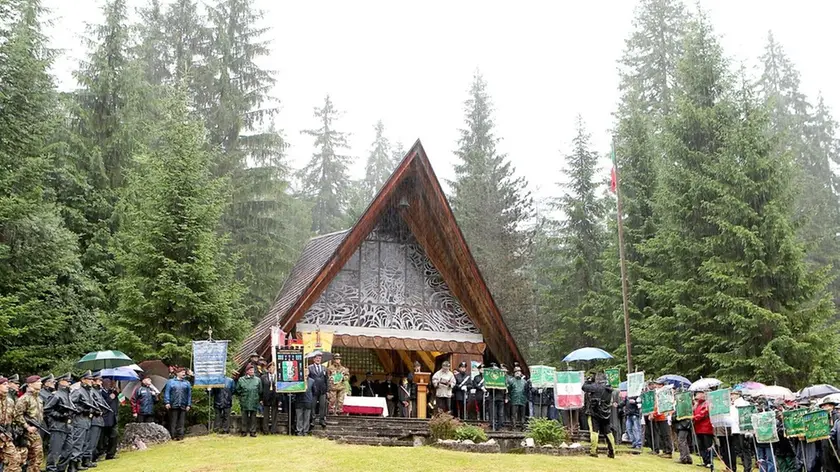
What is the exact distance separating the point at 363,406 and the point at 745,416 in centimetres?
802

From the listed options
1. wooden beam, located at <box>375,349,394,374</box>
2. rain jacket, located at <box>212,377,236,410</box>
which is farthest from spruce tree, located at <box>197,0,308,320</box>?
rain jacket, located at <box>212,377,236,410</box>

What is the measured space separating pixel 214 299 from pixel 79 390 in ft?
18.2

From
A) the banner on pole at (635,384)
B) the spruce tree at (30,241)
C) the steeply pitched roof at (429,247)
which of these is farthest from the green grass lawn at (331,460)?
the steeply pitched roof at (429,247)

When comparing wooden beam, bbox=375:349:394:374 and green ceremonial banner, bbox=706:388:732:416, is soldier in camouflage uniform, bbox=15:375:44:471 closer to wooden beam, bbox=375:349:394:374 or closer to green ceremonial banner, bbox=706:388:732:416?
green ceremonial banner, bbox=706:388:732:416

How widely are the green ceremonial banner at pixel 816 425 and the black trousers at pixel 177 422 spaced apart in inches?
410

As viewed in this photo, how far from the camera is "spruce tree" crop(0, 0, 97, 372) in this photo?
15.5m

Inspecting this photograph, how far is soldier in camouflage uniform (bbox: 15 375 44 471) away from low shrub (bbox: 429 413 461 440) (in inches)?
242

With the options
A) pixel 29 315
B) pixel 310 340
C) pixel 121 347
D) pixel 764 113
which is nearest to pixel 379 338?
pixel 310 340

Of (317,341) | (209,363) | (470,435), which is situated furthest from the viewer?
(317,341)

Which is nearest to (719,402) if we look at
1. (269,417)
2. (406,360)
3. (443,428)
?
(443,428)

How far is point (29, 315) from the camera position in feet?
50.3

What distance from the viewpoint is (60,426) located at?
10633mm

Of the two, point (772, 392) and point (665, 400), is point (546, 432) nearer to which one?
point (665, 400)

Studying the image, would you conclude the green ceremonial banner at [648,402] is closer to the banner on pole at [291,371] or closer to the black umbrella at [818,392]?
the black umbrella at [818,392]
